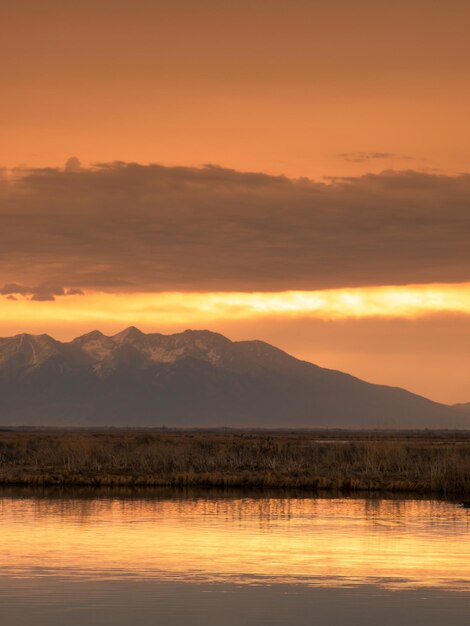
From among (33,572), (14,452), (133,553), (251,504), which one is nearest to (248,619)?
(33,572)

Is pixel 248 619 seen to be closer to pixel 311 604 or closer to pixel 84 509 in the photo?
pixel 311 604

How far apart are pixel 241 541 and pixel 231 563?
483cm

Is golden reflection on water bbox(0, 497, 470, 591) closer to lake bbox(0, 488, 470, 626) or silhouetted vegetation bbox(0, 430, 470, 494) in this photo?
lake bbox(0, 488, 470, 626)

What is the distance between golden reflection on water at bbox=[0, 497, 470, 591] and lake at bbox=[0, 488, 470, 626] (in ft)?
0.17

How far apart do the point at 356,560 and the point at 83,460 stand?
128ft

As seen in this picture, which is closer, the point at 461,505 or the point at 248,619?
the point at 248,619

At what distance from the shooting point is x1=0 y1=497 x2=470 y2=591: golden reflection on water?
31.6m

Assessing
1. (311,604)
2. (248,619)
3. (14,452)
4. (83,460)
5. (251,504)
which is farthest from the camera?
(14,452)

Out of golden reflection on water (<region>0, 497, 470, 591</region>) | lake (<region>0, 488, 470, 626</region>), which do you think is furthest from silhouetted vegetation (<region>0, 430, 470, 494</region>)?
lake (<region>0, 488, 470, 626</region>)

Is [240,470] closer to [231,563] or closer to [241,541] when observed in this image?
[241,541]

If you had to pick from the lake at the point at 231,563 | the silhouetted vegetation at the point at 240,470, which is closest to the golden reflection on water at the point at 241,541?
the lake at the point at 231,563

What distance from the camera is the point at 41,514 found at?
4606 centimetres

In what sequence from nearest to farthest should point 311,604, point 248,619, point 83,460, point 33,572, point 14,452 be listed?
point 248,619 → point 311,604 → point 33,572 → point 83,460 → point 14,452

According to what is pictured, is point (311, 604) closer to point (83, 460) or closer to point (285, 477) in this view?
point (285, 477)
